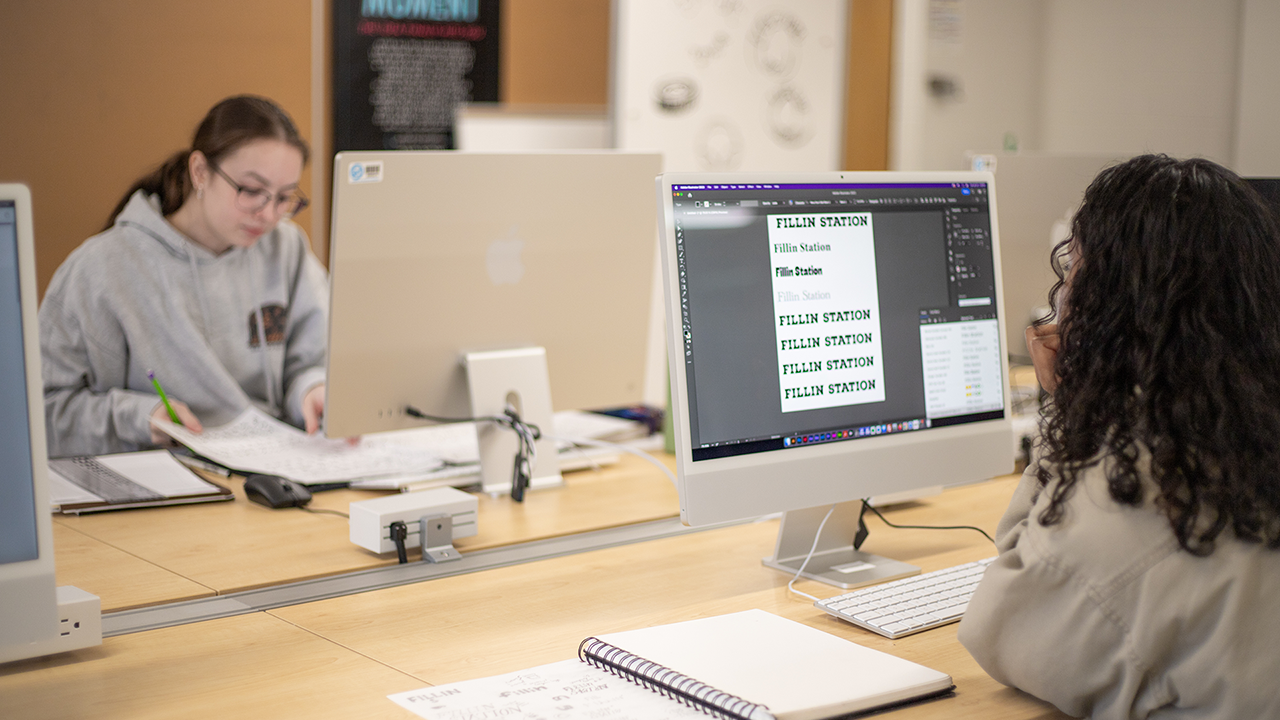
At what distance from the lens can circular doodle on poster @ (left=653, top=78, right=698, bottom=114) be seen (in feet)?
12.0

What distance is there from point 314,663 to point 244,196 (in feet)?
4.66

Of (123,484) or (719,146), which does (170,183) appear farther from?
(719,146)

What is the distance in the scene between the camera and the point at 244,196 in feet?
7.39

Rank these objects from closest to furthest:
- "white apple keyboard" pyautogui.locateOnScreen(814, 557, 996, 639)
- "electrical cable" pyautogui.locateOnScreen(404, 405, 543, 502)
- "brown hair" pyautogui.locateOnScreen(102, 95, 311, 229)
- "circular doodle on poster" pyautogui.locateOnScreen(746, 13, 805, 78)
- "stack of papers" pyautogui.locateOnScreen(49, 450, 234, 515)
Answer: "white apple keyboard" pyautogui.locateOnScreen(814, 557, 996, 639) < "stack of papers" pyautogui.locateOnScreen(49, 450, 234, 515) < "electrical cable" pyautogui.locateOnScreen(404, 405, 543, 502) < "brown hair" pyautogui.locateOnScreen(102, 95, 311, 229) < "circular doodle on poster" pyautogui.locateOnScreen(746, 13, 805, 78)

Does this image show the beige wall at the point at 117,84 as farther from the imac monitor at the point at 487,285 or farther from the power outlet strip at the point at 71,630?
the power outlet strip at the point at 71,630

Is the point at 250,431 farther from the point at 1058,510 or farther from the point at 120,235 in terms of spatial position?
the point at 1058,510

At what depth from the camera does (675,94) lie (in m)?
3.68

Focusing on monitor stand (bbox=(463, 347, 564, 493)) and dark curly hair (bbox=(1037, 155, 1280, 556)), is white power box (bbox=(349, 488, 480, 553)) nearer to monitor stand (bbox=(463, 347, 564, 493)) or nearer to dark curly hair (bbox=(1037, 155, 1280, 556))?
monitor stand (bbox=(463, 347, 564, 493))

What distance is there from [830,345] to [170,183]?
1.59 meters

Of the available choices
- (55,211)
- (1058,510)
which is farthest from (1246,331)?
(55,211)

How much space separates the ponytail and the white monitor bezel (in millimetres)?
1447

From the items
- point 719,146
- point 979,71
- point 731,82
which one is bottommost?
point 719,146

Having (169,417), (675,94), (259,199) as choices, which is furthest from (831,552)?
(675,94)

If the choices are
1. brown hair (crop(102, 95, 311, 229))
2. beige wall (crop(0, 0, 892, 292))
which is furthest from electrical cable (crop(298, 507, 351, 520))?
beige wall (crop(0, 0, 892, 292))
